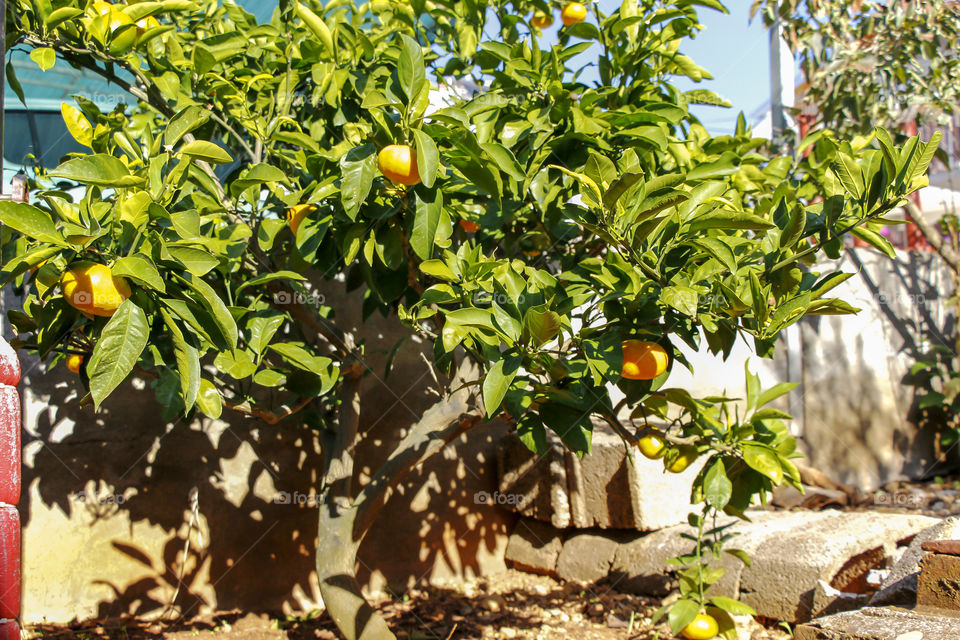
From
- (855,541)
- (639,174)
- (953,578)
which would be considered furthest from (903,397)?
(639,174)

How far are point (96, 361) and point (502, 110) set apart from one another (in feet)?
4.18

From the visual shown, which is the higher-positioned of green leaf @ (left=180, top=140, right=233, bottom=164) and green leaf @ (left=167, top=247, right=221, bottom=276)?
green leaf @ (left=180, top=140, right=233, bottom=164)

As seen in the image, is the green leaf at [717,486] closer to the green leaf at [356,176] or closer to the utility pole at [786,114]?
the green leaf at [356,176]

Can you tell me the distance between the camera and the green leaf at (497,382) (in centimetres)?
149

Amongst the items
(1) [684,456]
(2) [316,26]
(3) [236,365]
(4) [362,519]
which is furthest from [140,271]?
(1) [684,456]

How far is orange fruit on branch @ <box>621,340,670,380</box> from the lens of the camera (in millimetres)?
1704

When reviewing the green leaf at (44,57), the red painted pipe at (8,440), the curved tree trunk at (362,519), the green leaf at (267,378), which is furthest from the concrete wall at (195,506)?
the red painted pipe at (8,440)

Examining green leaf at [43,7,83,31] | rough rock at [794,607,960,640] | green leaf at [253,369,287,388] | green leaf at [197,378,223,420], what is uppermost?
green leaf at [43,7,83,31]

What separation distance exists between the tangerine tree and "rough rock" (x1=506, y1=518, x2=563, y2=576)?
1138 millimetres

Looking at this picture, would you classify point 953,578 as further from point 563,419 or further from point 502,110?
point 502,110

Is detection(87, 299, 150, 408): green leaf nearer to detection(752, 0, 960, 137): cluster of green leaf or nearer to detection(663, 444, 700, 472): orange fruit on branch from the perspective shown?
detection(663, 444, 700, 472): orange fruit on branch

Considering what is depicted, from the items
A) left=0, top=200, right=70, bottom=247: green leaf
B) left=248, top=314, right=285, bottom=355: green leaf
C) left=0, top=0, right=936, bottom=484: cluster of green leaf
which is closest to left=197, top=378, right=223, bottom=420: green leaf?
left=0, top=0, right=936, bottom=484: cluster of green leaf

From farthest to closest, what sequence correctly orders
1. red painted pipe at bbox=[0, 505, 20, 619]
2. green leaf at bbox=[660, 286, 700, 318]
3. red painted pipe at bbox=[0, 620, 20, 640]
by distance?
green leaf at bbox=[660, 286, 700, 318] → red painted pipe at bbox=[0, 505, 20, 619] → red painted pipe at bbox=[0, 620, 20, 640]

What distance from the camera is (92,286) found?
1388 millimetres
